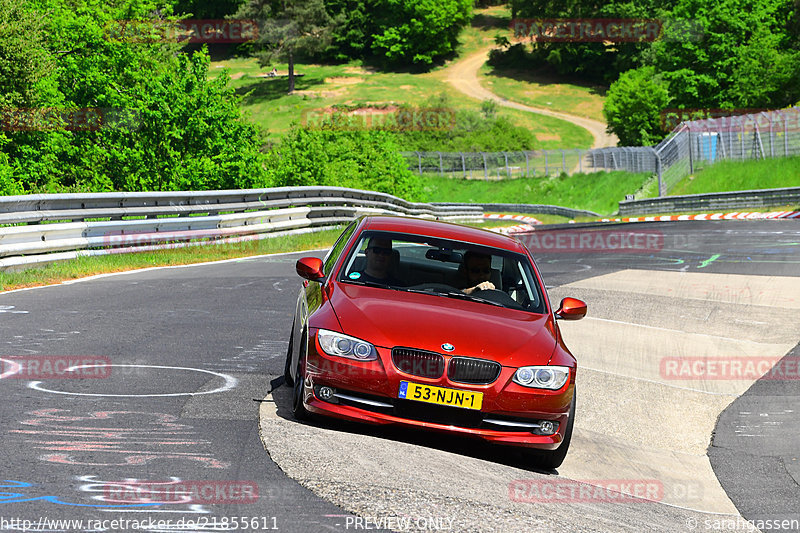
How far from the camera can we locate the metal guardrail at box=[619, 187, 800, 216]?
40.3 metres

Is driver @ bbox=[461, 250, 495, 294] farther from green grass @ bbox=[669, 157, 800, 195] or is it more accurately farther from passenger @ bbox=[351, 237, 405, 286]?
green grass @ bbox=[669, 157, 800, 195]

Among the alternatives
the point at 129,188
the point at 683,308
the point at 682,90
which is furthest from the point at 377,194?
the point at 682,90

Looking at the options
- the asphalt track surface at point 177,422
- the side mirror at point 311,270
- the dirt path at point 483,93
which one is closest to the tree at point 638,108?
the dirt path at point 483,93

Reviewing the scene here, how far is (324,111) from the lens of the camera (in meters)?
97.1

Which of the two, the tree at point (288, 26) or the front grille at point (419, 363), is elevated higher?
the front grille at point (419, 363)

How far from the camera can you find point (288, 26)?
10944 centimetres

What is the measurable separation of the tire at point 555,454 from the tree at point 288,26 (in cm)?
10508

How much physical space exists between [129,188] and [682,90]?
2154 inches

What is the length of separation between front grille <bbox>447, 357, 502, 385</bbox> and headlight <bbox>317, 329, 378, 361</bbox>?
511mm

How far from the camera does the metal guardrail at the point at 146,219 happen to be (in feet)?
47.9

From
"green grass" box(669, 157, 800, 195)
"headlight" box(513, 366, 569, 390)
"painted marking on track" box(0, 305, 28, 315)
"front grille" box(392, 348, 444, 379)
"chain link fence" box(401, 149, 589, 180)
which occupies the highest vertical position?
"front grille" box(392, 348, 444, 379)

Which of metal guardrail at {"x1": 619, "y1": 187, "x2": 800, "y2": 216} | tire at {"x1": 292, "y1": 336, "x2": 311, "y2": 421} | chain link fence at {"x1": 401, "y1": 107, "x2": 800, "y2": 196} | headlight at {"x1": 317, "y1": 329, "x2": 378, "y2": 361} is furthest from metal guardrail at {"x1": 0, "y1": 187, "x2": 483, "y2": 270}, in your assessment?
chain link fence at {"x1": 401, "y1": 107, "x2": 800, "y2": 196}

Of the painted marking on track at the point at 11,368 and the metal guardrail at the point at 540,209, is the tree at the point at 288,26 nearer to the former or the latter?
the metal guardrail at the point at 540,209

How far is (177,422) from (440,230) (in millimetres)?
2809
